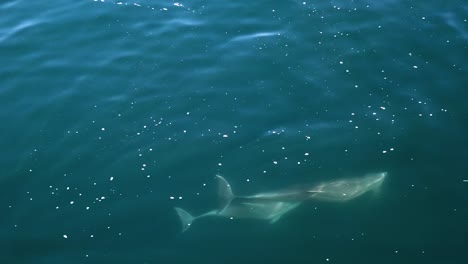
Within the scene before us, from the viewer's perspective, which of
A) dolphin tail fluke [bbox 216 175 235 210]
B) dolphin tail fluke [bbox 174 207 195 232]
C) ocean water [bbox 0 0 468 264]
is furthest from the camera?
dolphin tail fluke [bbox 216 175 235 210]

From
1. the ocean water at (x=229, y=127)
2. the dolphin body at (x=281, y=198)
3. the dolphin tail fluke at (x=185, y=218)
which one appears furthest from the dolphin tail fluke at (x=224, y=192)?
the dolphin tail fluke at (x=185, y=218)

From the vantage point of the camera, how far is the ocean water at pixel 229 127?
40.1 feet

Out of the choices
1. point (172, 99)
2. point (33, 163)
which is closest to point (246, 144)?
point (172, 99)

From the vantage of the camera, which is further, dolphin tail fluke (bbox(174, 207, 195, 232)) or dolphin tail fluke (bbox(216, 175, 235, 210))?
dolphin tail fluke (bbox(216, 175, 235, 210))

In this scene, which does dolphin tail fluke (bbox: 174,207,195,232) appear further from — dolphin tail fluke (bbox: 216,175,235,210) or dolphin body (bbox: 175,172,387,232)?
dolphin tail fluke (bbox: 216,175,235,210)

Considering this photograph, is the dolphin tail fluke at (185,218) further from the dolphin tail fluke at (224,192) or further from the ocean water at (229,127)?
the dolphin tail fluke at (224,192)

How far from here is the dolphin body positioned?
42.3 ft

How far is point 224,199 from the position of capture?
13086 mm

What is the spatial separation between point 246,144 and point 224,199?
2141 mm

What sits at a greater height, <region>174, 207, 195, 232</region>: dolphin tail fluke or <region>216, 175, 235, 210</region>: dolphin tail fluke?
<region>216, 175, 235, 210</region>: dolphin tail fluke

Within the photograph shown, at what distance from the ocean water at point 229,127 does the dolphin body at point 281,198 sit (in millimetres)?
211

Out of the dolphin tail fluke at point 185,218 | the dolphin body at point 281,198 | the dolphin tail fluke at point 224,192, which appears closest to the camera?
the dolphin tail fluke at point 185,218

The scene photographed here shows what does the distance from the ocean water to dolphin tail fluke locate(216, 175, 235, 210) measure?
0.19 meters

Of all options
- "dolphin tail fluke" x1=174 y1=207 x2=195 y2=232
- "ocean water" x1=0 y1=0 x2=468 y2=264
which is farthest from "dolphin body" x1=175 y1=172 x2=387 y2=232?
"ocean water" x1=0 y1=0 x2=468 y2=264
